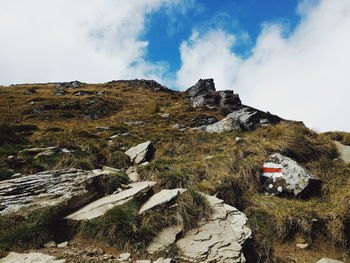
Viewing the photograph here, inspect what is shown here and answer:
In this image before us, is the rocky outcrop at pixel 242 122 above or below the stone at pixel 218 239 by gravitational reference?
above

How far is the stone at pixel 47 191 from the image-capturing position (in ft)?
17.7

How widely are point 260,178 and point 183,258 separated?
16.1 feet

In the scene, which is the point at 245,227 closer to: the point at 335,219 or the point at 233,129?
the point at 335,219

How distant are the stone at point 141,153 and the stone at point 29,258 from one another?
23.0 feet

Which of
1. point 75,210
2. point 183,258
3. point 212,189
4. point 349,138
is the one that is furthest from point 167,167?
point 349,138

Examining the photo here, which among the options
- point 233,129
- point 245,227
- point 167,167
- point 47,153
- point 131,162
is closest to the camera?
point 245,227

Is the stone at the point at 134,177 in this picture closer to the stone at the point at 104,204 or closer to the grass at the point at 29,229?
the stone at the point at 104,204

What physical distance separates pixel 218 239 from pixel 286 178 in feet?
13.8

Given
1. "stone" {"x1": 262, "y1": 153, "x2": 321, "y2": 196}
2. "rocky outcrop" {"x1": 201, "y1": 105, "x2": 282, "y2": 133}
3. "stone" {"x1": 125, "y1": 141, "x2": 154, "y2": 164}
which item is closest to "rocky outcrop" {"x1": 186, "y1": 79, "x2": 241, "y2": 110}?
"rocky outcrop" {"x1": 201, "y1": 105, "x2": 282, "y2": 133}

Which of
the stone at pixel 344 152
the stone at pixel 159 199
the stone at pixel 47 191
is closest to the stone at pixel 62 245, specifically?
the stone at pixel 47 191

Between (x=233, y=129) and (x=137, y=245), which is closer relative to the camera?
(x=137, y=245)

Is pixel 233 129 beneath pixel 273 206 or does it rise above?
above

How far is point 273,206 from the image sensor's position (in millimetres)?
6516

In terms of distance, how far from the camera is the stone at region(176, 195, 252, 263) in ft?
13.9
